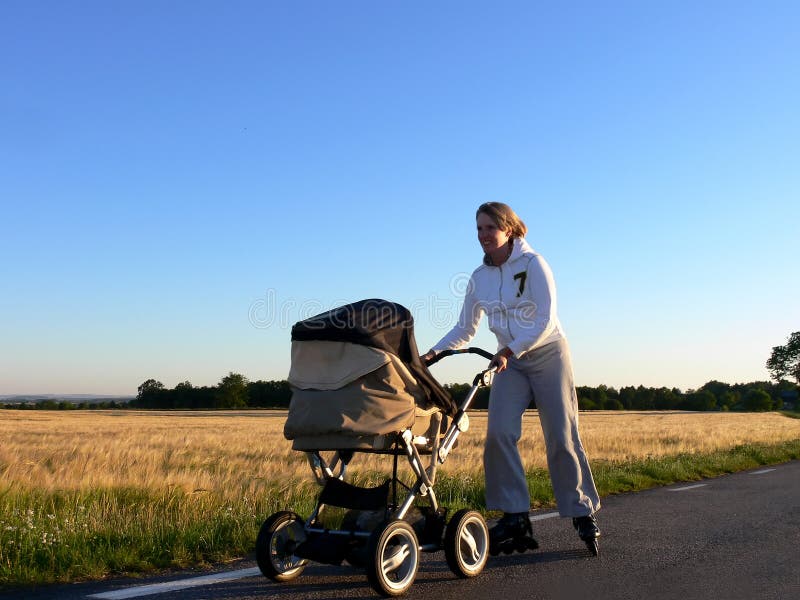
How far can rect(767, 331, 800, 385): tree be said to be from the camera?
11344 centimetres

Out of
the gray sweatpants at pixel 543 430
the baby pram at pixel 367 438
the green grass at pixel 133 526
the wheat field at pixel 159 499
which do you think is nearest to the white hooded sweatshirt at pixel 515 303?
the gray sweatpants at pixel 543 430

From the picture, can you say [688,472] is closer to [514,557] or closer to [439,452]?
[514,557]

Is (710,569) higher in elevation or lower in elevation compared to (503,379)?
lower

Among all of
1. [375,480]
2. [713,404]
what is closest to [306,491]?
[375,480]

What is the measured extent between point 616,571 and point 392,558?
4.84ft

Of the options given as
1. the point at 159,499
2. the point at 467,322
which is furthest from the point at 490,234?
the point at 159,499

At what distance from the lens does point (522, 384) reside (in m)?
5.25

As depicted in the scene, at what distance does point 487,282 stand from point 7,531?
3.28 meters

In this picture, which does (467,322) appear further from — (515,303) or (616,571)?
(616,571)

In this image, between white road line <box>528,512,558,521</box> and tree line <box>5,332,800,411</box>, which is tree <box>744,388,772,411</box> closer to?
tree line <box>5,332,800,411</box>

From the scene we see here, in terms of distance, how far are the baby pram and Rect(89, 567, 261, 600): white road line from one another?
1.08ft

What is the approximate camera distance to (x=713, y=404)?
112 m

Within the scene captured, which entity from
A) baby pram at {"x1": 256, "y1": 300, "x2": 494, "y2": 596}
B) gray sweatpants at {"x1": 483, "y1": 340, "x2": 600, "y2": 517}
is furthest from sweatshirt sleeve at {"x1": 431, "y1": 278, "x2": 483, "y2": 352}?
baby pram at {"x1": 256, "y1": 300, "x2": 494, "y2": 596}

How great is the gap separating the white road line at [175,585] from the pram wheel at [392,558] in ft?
3.11
